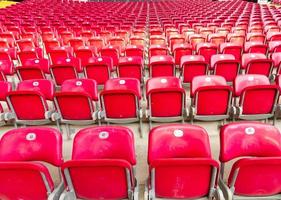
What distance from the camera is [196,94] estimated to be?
3.35 metres

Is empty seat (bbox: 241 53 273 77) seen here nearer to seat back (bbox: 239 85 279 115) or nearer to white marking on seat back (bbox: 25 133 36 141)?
seat back (bbox: 239 85 279 115)

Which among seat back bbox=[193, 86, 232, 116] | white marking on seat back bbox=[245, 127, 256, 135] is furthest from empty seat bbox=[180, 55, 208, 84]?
white marking on seat back bbox=[245, 127, 256, 135]

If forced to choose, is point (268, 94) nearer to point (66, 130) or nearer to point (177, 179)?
point (177, 179)

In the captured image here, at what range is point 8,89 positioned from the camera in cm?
377

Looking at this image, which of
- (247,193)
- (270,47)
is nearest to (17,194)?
(247,193)

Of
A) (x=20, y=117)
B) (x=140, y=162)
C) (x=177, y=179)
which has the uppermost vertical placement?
(x=177, y=179)

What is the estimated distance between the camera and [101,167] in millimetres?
1858

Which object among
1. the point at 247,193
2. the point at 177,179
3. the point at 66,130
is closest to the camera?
the point at 177,179

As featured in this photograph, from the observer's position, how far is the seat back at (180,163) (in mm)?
1791

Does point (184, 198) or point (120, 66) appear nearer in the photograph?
point (184, 198)

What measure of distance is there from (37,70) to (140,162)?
2.45 metres

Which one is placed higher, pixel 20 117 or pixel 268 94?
pixel 268 94

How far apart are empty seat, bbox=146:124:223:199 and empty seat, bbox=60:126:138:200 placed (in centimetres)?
17

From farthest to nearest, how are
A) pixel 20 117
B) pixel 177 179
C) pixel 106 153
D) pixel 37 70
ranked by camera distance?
pixel 37 70 < pixel 20 117 < pixel 106 153 < pixel 177 179
